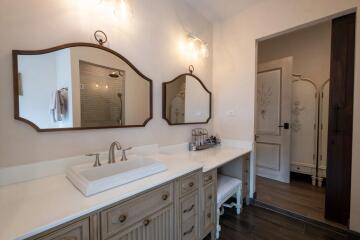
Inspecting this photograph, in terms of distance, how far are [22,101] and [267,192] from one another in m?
2.93

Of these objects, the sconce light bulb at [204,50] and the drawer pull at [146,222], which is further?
the sconce light bulb at [204,50]

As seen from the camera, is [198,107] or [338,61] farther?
[198,107]

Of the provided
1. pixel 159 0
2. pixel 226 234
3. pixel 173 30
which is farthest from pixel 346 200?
pixel 159 0

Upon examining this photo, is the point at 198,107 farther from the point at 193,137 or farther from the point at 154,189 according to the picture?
the point at 154,189

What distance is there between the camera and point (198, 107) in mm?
2299

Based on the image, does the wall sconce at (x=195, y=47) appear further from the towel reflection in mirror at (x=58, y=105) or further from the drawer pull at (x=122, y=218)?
the drawer pull at (x=122, y=218)

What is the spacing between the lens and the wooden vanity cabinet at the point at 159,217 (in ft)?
2.51

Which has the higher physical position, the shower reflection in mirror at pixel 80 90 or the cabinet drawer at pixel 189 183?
the shower reflection in mirror at pixel 80 90

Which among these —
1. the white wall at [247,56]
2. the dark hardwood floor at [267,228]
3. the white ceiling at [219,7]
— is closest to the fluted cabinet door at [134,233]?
the dark hardwood floor at [267,228]

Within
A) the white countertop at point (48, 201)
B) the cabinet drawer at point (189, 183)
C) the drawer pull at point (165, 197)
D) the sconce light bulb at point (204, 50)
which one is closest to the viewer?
the white countertop at point (48, 201)

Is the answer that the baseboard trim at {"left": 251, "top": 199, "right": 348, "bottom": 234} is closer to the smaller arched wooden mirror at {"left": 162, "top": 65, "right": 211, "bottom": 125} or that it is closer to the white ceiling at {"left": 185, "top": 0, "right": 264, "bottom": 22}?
the smaller arched wooden mirror at {"left": 162, "top": 65, "right": 211, "bottom": 125}

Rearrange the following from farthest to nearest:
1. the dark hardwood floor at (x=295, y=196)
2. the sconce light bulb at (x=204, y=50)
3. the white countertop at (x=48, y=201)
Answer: the sconce light bulb at (x=204, y=50)
the dark hardwood floor at (x=295, y=196)
the white countertop at (x=48, y=201)

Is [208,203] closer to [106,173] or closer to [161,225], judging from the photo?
[161,225]

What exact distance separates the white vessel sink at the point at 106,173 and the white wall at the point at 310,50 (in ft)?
10.3
